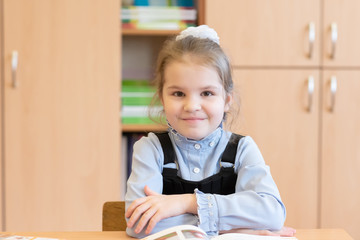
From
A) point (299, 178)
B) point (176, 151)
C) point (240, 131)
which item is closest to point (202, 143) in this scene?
point (176, 151)

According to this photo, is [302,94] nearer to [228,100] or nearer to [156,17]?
[156,17]

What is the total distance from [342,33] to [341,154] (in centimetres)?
60

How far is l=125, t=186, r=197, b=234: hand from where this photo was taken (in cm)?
101

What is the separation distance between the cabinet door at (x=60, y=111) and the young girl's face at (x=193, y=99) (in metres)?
1.23

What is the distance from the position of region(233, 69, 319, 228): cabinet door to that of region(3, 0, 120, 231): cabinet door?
26.7 inches

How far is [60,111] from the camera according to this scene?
7.70ft

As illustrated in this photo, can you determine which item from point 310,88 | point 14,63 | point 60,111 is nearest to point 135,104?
point 60,111

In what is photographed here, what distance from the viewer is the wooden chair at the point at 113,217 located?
1.25 meters

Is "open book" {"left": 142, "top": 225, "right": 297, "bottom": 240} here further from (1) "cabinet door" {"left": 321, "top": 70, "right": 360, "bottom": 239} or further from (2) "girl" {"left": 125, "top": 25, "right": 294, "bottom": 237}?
(1) "cabinet door" {"left": 321, "top": 70, "right": 360, "bottom": 239}

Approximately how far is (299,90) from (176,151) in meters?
1.33

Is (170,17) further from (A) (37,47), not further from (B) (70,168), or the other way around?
(B) (70,168)

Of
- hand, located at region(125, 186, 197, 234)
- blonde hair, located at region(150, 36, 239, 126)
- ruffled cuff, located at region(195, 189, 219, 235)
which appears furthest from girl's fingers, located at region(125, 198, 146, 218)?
blonde hair, located at region(150, 36, 239, 126)

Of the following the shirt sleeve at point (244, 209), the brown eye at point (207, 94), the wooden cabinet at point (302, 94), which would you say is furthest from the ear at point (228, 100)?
the wooden cabinet at point (302, 94)

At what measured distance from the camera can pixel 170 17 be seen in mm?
2443
